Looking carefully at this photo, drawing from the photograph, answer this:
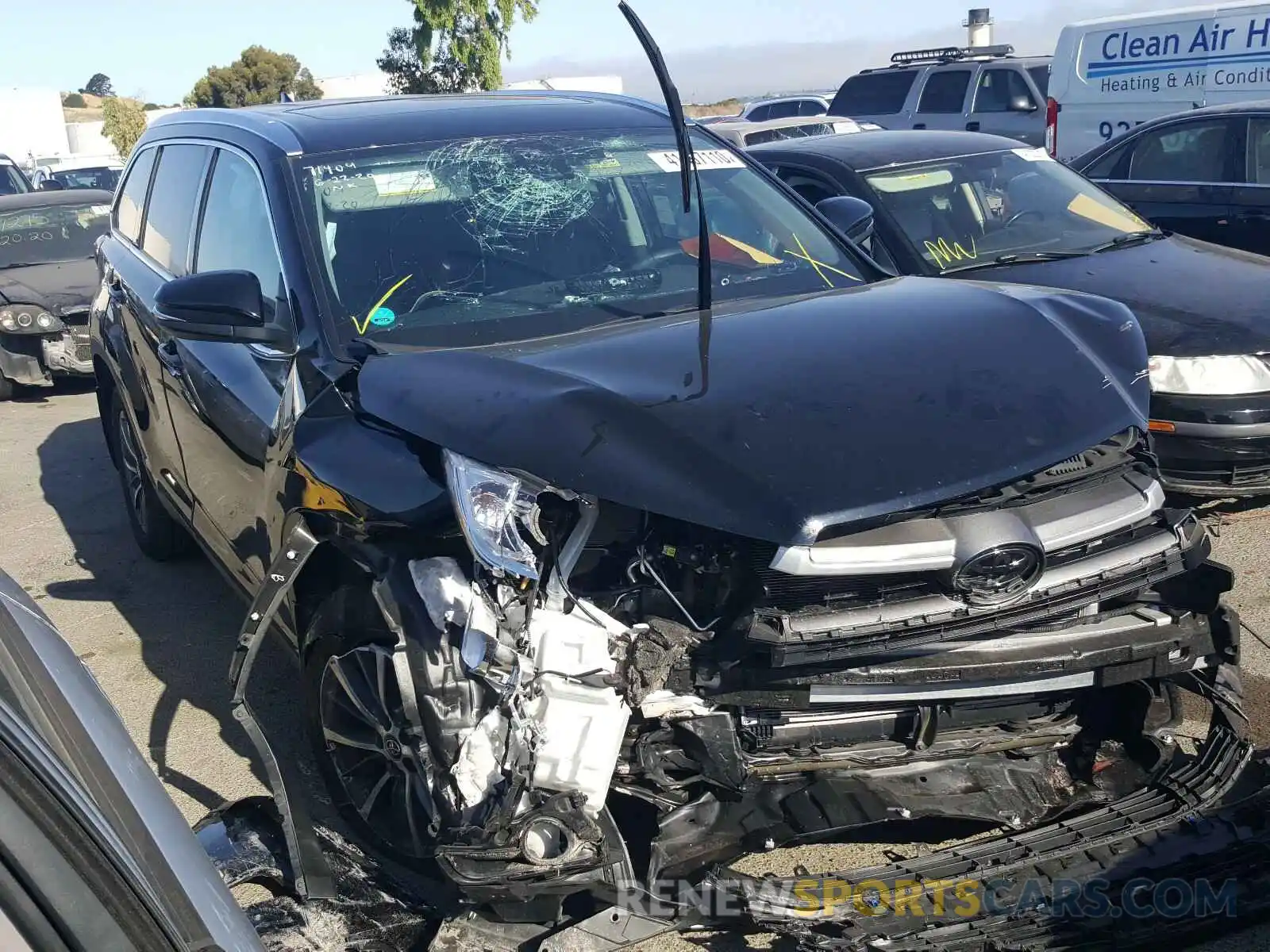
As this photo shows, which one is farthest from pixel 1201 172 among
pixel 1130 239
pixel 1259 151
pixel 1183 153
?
pixel 1130 239

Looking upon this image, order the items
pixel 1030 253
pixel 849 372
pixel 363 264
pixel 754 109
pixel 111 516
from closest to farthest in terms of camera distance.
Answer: pixel 849 372 < pixel 363 264 < pixel 1030 253 < pixel 111 516 < pixel 754 109

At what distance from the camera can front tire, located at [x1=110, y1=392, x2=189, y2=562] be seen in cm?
547

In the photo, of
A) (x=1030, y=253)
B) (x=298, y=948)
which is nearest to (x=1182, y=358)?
(x=1030, y=253)

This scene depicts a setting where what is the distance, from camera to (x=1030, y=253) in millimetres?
5930

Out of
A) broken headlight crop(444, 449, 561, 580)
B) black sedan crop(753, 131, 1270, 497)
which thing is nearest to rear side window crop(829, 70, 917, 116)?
black sedan crop(753, 131, 1270, 497)

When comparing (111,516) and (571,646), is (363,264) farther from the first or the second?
(111,516)

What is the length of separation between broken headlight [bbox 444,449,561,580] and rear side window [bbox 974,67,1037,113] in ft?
51.0

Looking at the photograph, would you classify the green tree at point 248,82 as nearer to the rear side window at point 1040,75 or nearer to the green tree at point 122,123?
the green tree at point 122,123

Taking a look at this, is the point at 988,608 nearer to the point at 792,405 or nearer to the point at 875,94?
the point at 792,405

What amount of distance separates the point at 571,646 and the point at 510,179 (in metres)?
1.75

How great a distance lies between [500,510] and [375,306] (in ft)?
3.34

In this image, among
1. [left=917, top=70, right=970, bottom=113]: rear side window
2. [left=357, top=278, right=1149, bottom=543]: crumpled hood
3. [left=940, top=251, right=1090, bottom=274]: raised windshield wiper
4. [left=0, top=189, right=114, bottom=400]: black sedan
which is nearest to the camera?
[left=357, top=278, right=1149, bottom=543]: crumpled hood

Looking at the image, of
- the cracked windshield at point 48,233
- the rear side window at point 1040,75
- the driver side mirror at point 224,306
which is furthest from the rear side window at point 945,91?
the driver side mirror at point 224,306

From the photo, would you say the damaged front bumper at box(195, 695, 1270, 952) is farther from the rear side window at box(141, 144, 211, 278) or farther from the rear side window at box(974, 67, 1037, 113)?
the rear side window at box(974, 67, 1037, 113)
